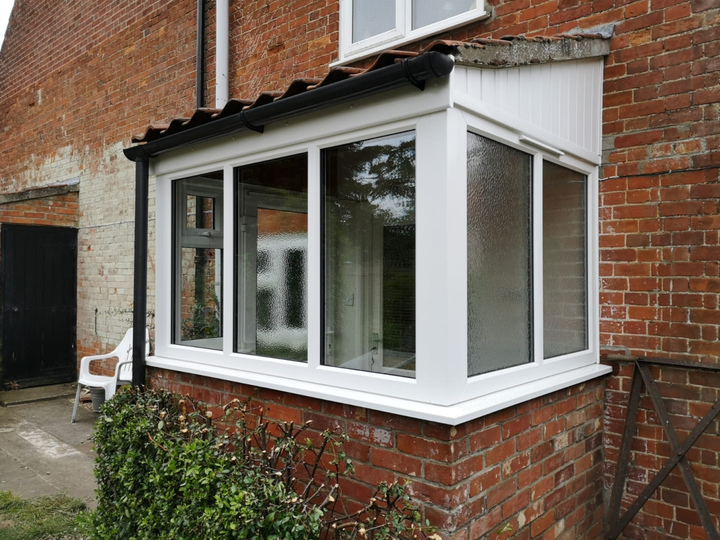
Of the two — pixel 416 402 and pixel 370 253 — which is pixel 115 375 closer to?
pixel 370 253

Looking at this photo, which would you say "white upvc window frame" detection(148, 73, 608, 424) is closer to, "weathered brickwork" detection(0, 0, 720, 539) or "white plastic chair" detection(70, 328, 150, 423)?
"weathered brickwork" detection(0, 0, 720, 539)

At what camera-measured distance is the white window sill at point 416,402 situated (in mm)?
2441

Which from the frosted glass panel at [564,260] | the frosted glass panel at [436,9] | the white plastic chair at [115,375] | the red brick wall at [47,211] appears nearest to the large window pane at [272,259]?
the frosted glass panel at [564,260]

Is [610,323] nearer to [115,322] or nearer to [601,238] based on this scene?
[601,238]

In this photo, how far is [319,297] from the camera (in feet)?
9.95

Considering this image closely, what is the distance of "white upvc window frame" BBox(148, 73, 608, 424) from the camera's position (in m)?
2.51

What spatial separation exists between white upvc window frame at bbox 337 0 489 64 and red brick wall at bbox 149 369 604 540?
107 inches

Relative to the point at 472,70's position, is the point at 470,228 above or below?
below

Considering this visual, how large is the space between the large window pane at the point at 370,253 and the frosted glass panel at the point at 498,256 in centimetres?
30

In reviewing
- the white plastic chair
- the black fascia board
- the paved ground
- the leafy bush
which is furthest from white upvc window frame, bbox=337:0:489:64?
the paved ground

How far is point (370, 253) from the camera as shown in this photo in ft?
10.4

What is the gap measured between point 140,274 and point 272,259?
1204 millimetres

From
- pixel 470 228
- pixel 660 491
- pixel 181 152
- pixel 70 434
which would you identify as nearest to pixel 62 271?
pixel 70 434

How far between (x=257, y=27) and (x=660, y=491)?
5.27 m
